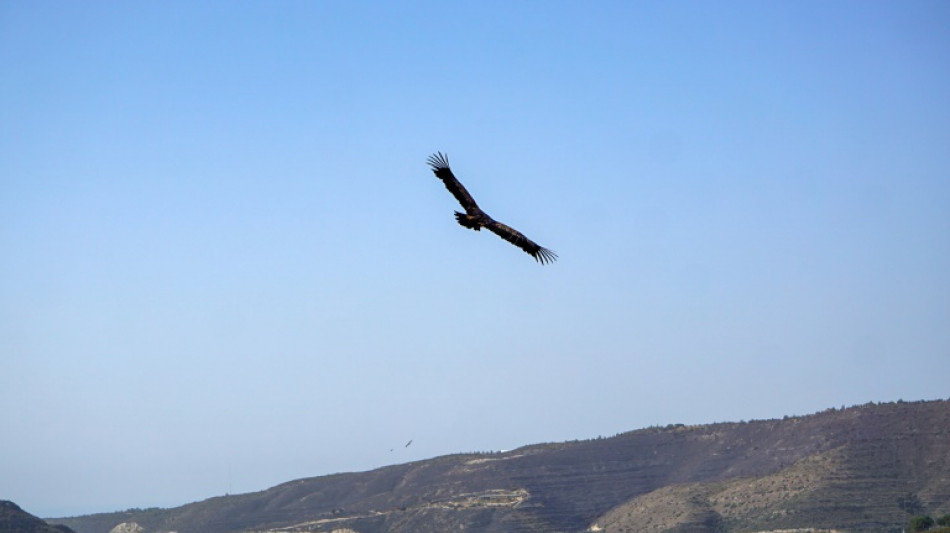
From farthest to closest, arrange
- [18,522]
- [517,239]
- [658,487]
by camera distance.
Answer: [658,487] < [18,522] < [517,239]

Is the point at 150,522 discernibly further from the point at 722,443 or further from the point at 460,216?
the point at 460,216

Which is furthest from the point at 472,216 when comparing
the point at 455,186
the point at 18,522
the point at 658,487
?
the point at 658,487

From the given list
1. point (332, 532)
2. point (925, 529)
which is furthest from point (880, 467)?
point (332, 532)

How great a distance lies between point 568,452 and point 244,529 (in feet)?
141

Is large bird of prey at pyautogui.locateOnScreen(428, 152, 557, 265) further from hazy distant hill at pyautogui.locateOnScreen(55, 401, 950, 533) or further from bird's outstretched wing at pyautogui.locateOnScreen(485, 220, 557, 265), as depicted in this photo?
hazy distant hill at pyautogui.locateOnScreen(55, 401, 950, 533)

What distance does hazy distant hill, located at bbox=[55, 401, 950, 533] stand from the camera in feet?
381

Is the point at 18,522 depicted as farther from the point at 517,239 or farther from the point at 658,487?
the point at 517,239

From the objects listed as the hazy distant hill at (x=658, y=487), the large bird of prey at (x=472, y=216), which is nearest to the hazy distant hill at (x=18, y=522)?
the hazy distant hill at (x=658, y=487)

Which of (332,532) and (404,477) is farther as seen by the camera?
(404,477)

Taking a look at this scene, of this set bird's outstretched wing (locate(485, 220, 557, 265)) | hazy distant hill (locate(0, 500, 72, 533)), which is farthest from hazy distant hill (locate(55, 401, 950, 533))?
bird's outstretched wing (locate(485, 220, 557, 265))

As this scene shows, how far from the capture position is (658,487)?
14288cm

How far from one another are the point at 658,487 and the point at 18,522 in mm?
71253

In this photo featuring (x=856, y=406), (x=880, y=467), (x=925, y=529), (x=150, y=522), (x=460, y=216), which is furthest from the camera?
(x=150, y=522)

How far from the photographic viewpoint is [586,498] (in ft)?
462
